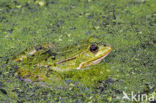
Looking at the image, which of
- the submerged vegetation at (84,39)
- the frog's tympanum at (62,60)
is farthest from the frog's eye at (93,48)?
the submerged vegetation at (84,39)

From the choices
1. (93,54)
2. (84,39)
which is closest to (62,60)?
(93,54)

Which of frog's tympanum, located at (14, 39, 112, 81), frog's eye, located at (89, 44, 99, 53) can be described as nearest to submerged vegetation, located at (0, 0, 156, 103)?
frog's tympanum, located at (14, 39, 112, 81)

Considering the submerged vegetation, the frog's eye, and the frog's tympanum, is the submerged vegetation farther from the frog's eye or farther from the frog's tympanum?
the frog's eye

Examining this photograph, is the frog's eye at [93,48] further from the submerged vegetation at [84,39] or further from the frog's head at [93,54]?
the submerged vegetation at [84,39]

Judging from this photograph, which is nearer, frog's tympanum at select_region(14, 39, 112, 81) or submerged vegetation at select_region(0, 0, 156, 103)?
submerged vegetation at select_region(0, 0, 156, 103)

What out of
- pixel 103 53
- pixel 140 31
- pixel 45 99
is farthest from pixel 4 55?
pixel 140 31

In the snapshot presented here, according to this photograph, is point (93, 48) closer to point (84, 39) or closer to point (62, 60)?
point (62, 60)

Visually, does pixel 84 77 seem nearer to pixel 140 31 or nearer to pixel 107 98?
pixel 107 98
